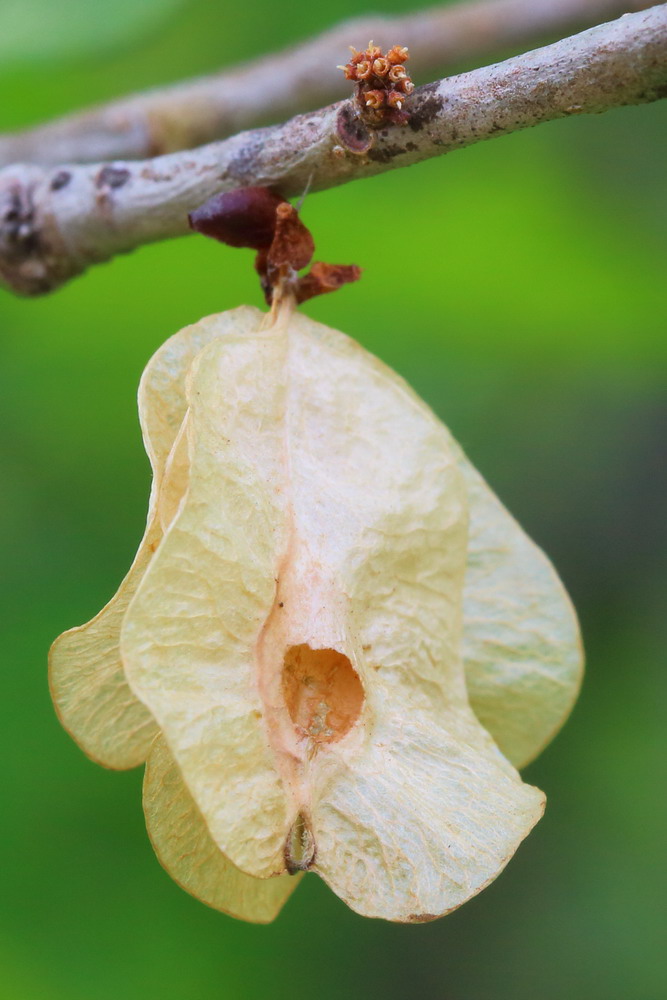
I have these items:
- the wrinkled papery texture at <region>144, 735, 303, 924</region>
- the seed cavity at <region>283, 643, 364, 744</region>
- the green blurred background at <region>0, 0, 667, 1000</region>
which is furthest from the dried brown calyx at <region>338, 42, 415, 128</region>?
the green blurred background at <region>0, 0, 667, 1000</region>

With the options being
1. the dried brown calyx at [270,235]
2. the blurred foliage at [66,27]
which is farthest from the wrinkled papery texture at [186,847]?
the blurred foliage at [66,27]

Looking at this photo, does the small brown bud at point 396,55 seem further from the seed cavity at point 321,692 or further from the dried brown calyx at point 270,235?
the seed cavity at point 321,692

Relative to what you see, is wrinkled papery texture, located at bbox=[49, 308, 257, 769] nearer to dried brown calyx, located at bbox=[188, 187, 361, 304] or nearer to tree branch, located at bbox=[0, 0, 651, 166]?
dried brown calyx, located at bbox=[188, 187, 361, 304]

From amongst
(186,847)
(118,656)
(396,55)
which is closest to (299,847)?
(186,847)

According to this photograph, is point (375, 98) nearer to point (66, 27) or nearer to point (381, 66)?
point (381, 66)

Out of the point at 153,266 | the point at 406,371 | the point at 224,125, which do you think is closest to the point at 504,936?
the point at 406,371

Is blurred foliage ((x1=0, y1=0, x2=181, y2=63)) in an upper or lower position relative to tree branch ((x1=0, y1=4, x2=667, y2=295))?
upper

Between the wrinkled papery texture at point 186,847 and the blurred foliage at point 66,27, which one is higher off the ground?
the blurred foliage at point 66,27

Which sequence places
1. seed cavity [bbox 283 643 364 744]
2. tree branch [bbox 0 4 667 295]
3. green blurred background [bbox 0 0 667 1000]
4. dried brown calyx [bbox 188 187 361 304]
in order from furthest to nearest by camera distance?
green blurred background [bbox 0 0 667 1000]
dried brown calyx [bbox 188 187 361 304]
seed cavity [bbox 283 643 364 744]
tree branch [bbox 0 4 667 295]

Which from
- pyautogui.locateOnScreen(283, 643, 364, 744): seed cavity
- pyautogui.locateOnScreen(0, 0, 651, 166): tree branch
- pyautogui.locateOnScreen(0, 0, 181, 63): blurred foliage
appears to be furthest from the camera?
pyautogui.locateOnScreen(0, 0, 181, 63): blurred foliage
